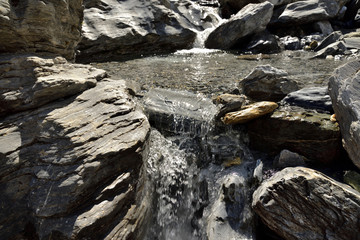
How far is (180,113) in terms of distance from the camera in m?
5.79

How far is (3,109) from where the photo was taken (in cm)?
386

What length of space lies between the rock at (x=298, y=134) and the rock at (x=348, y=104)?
308 mm

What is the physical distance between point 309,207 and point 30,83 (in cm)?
503

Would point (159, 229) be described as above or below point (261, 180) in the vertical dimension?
below

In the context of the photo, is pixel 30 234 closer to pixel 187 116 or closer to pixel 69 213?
pixel 69 213

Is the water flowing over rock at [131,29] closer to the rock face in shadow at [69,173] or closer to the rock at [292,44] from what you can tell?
the rock at [292,44]

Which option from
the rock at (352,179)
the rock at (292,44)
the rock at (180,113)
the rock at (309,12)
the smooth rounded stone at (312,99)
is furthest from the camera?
the rock at (309,12)

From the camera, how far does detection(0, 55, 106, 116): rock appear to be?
12.8 ft

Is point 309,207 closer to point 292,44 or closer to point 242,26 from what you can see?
point 242,26

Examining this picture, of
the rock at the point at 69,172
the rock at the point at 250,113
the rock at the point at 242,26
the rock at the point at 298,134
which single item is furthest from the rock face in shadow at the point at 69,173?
the rock at the point at 242,26

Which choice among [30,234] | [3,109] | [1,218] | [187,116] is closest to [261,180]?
[187,116]

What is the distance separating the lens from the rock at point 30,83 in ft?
12.8

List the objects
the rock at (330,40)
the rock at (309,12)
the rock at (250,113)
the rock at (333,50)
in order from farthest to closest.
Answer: the rock at (309,12) < the rock at (330,40) < the rock at (333,50) < the rock at (250,113)

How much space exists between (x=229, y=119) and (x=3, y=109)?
14.1 feet
